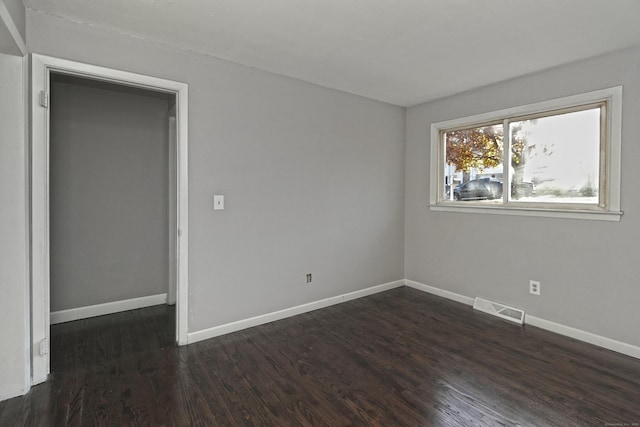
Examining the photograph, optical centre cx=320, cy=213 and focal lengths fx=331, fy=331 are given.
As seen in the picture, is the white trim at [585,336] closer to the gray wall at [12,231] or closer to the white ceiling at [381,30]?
the white ceiling at [381,30]

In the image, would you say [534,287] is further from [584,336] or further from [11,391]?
[11,391]

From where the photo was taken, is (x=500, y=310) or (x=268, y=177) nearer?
(x=268, y=177)

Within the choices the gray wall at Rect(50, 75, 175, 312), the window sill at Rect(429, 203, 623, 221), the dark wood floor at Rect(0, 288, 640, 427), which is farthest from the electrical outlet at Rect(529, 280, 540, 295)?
the gray wall at Rect(50, 75, 175, 312)

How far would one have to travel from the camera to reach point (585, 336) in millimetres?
3018

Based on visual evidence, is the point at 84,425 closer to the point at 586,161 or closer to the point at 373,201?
the point at 373,201

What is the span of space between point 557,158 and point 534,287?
51.6 inches

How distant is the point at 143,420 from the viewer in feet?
6.36

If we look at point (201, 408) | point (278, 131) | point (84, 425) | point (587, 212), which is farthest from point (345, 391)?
point (587, 212)

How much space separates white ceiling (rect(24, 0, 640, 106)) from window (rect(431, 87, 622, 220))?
1.62 ft

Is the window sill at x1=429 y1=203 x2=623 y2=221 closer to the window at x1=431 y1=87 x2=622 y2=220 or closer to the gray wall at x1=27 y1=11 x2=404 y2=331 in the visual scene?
the window at x1=431 y1=87 x2=622 y2=220

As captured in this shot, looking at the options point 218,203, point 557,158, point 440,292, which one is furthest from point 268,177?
point 557,158

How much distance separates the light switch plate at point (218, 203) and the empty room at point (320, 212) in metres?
0.04

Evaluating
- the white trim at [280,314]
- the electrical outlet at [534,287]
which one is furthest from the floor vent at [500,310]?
the white trim at [280,314]

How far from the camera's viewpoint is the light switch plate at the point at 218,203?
303 cm
